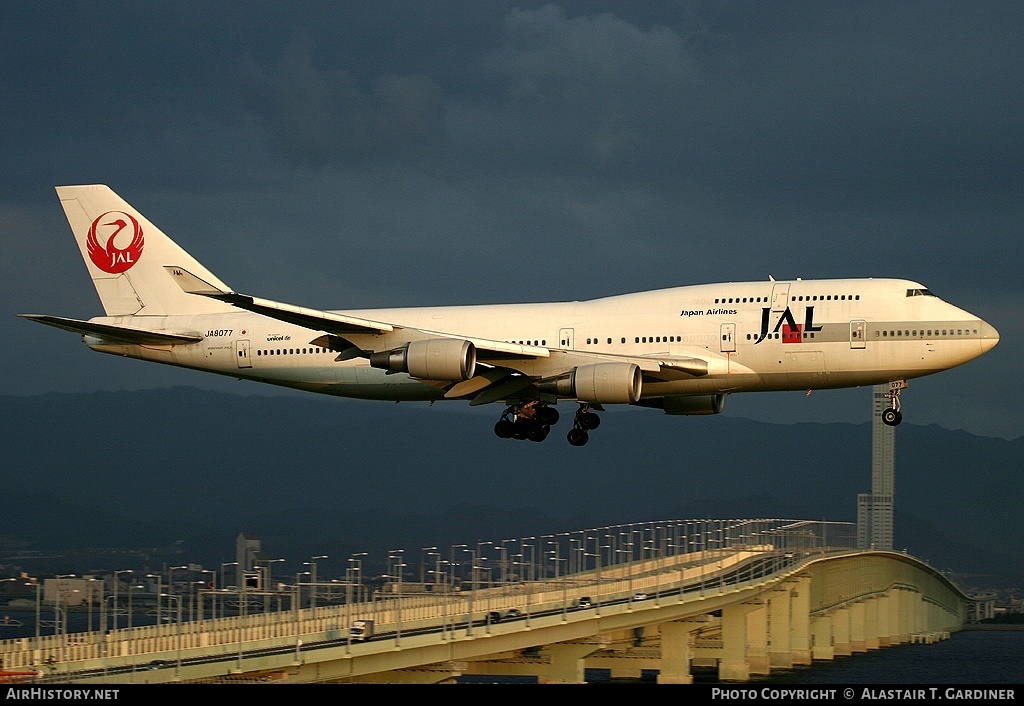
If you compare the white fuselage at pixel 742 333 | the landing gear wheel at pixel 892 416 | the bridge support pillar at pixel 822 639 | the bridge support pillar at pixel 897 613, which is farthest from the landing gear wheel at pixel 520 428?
the bridge support pillar at pixel 897 613

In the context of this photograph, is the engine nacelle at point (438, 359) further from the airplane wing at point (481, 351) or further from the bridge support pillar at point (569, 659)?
the bridge support pillar at point (569, 659)

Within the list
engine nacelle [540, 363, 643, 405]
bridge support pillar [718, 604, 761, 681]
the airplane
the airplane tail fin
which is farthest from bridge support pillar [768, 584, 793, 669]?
engine nacelle [540, 363, 643, 405]

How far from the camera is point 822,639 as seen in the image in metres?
160

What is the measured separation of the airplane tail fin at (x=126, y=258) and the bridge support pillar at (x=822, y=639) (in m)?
Result: 100

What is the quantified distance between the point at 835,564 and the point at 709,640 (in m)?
25.0

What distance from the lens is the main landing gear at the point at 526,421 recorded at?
222 feet

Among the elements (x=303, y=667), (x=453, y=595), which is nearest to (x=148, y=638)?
(x=303, y=667)

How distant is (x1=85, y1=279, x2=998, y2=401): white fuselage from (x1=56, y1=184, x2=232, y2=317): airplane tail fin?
11684 mm

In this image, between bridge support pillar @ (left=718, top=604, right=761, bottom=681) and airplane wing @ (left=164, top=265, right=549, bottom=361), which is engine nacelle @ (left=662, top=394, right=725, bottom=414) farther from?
bridge support pillar @ (left=718, top=604, right=761, bottom=681)

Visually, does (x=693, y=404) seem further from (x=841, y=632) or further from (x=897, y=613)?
(x=897, y=613)

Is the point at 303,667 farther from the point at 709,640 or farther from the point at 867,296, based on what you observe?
the point at 709,640

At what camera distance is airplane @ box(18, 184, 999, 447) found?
196 ft

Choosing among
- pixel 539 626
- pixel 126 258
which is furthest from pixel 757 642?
pixel 126 258

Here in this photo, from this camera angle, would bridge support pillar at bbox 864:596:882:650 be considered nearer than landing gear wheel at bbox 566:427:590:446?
No
